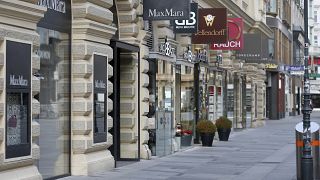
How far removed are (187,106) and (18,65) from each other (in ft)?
43.4

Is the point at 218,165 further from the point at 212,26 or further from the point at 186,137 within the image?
the point at 212,26

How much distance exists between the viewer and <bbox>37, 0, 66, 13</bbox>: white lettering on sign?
1248cm

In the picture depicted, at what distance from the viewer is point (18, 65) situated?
35.2ft

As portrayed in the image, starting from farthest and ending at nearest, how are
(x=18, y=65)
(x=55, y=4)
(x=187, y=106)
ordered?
(x=187, y=106) → (x=55, y=4) → (x=18, y=65)

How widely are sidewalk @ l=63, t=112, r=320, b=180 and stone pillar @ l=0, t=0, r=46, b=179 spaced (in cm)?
217

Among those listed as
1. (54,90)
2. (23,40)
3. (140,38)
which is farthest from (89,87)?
(140,38)

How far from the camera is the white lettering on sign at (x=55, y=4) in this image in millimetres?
12475

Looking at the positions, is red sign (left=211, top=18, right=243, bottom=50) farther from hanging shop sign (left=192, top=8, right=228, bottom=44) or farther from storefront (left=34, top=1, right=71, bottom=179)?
storefront (left=34, top=1, right=71, bottom=179)

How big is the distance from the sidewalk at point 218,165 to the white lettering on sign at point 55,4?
3.49 meters

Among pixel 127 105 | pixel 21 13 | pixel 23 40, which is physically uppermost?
pixel 21 13

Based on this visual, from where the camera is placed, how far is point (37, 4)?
1159 centimetres

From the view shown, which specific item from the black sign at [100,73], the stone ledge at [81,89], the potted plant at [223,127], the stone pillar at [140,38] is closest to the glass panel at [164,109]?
the stone pillar at [140,38]

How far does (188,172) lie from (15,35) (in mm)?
6108

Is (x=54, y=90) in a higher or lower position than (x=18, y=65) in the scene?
lower
